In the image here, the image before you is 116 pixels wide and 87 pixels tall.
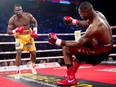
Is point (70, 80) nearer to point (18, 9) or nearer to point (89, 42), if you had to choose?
point (89, 42)

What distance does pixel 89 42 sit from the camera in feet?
8.79

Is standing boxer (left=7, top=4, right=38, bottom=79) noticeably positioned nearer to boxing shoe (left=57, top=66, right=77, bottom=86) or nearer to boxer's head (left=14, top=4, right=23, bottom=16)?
boxer's head (left=14, top=4, right=23, bottom=16)

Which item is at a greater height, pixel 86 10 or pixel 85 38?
pixel 86 10

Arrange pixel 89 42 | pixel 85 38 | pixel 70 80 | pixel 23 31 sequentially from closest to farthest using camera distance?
pixel 85 38
pixel 89 42
pixel 70 80
pixel 23 31

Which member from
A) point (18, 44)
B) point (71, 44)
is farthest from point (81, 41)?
point (18, 44)

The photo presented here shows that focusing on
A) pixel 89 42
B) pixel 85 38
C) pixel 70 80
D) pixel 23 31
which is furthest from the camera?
pixel 23 31

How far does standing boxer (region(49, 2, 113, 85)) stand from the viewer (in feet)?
8.11

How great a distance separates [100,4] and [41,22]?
2.71 m

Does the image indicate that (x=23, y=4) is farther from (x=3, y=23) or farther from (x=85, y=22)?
(x=85, y=22)

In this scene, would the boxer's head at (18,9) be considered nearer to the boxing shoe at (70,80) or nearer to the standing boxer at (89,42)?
the standing boxer at (89,42)

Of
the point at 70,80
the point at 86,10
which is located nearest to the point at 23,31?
the point at 70,80

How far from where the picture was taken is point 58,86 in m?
2.67

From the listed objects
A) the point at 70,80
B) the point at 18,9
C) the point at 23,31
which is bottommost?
the point at 70,80

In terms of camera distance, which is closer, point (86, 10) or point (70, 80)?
point (86, 10)
